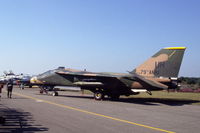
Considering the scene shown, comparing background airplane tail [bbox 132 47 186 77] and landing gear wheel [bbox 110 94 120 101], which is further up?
background airplane tail [bbox 132 47 186 77]

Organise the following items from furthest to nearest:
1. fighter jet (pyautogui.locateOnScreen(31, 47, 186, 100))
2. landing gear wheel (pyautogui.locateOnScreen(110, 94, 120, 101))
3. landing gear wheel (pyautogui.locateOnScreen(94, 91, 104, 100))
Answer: landing gear wheel (pyautogui.locateOnScreen(110, 94, 120, 101)) < landing gear wheel (pyautogui.locateOnScreen(94, 91, 104, 100)) < fighter jet (pyautogui.locateOnScreen(31, 47, 186, 100))

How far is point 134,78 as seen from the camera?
19.6 meters

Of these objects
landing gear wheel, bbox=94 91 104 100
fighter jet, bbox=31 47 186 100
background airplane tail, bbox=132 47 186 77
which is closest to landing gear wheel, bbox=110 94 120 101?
fighter jet, bbox=31 47 186 100

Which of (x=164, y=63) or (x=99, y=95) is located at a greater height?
(x=164, y=63)

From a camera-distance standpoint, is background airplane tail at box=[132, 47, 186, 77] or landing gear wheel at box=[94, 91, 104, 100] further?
landing gear wheel at box=[94, 91, 104, 100]

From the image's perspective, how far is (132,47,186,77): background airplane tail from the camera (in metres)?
19.9

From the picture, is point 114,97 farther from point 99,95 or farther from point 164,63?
point 164,63

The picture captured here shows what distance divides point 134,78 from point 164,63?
323cm

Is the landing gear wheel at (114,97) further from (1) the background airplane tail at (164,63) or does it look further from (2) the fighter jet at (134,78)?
(1) the background airplane tail at (164,63)

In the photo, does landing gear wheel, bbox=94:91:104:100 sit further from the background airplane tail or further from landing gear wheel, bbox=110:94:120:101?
the background airplane tail

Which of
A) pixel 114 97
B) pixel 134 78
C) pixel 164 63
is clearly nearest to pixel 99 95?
pixel 114 97

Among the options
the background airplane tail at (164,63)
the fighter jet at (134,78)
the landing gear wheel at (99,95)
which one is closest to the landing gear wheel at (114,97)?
the fighter jet at (134,78)

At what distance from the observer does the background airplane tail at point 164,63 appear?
782 inches

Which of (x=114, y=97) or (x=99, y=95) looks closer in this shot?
(x=99, y=95)
